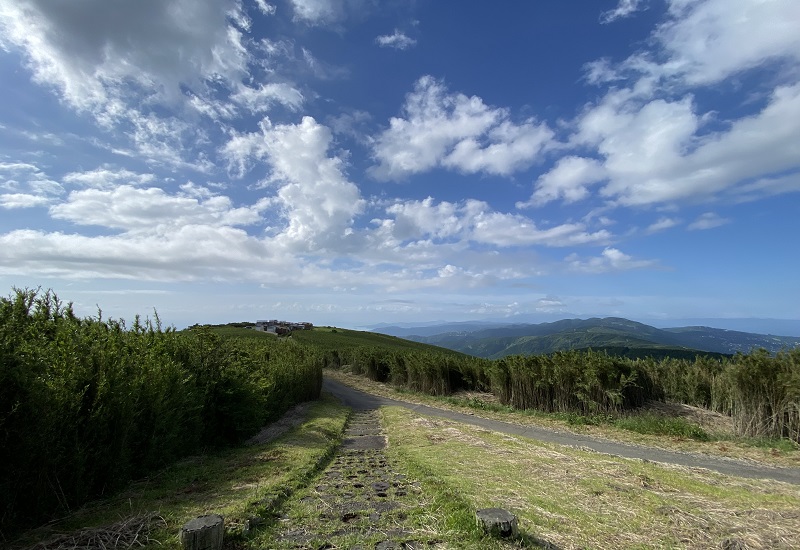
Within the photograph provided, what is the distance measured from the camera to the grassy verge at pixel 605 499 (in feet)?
16.1

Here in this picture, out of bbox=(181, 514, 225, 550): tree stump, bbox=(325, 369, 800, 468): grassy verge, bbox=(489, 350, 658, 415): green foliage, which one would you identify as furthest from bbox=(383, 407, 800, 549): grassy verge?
bbox=(489, 350, 658, 415): green foliage

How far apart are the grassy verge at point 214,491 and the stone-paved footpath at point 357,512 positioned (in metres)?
0.47

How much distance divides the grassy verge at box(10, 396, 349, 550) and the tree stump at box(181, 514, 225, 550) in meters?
0.23

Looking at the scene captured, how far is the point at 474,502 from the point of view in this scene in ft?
19.0

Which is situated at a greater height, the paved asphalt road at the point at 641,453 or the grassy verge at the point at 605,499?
the grassy verge at the point at 605,499

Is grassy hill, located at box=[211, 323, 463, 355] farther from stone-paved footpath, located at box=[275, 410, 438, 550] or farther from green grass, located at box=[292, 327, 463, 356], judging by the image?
stone-paved footpath, located at box=[275, 410, 438, 550]

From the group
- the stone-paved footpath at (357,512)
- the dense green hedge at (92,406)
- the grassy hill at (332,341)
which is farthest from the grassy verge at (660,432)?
the grassy hill at (332,341)

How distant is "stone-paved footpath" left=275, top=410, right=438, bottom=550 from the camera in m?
4.66

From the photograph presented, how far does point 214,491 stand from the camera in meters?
6.60

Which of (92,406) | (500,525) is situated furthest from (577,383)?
(92,406)

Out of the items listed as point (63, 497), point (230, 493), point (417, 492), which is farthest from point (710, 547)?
point (63, 497)

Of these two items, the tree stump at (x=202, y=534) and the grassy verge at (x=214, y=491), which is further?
the grassy verge at (x=214, y=491)

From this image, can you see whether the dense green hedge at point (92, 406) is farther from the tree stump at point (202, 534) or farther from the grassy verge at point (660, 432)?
the grassy verge at point (660, 432)

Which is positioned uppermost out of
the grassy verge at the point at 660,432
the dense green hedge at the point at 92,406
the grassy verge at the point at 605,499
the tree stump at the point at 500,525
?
the dense green hedge at the point at 92,406
